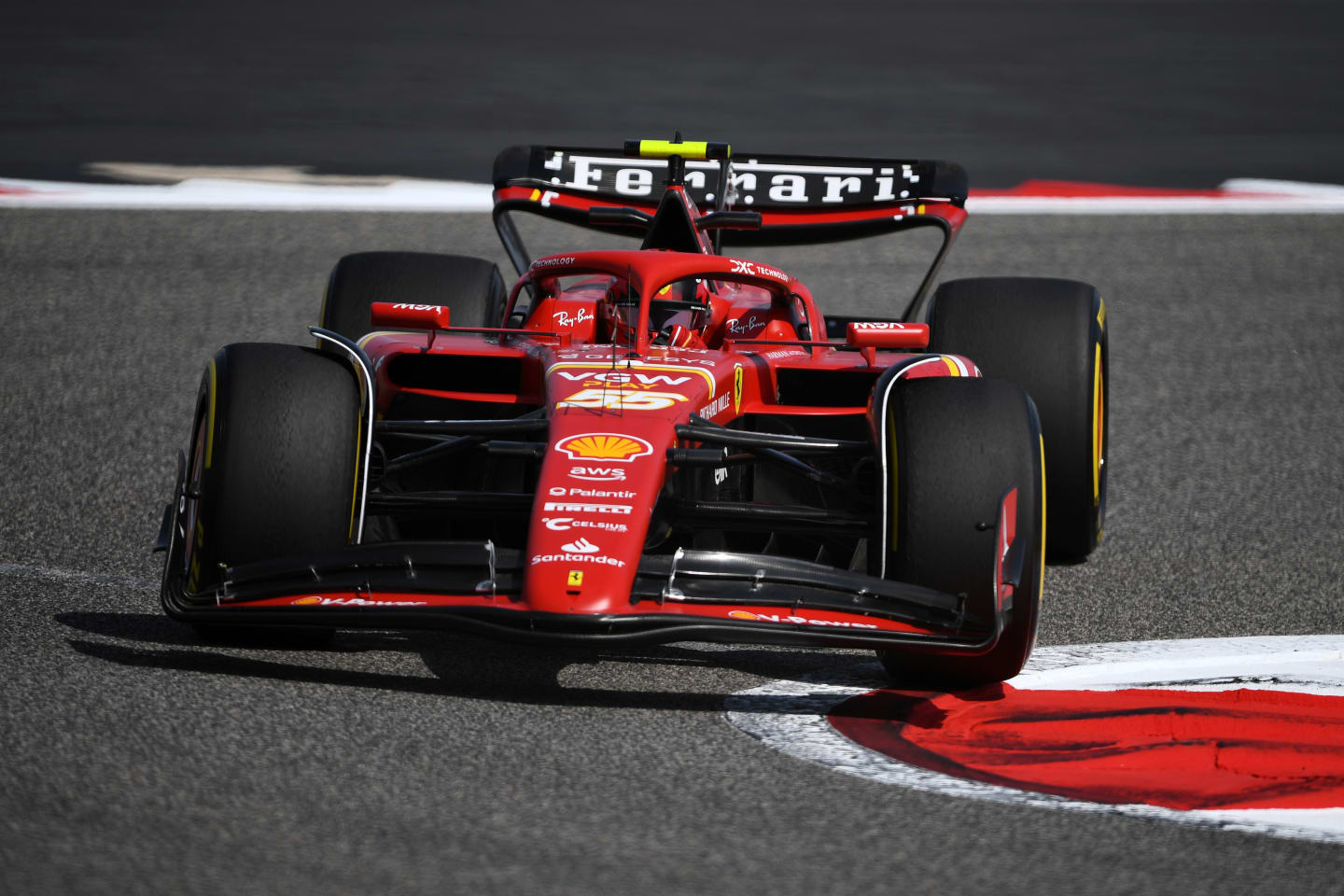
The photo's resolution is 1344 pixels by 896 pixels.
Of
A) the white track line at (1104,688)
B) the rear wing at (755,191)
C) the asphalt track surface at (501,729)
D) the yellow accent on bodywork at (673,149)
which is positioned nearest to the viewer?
the asphalt track surface at (501,729)

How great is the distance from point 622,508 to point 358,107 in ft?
40.8

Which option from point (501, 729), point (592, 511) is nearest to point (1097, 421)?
point (592, 511)

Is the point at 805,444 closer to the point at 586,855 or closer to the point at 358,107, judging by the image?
the point at 586,855

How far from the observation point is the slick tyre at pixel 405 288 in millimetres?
6918

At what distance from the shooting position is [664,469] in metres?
4.84

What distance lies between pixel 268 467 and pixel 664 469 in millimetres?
987

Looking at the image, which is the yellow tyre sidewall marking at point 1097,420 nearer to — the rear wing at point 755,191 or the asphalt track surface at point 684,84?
the rear wing at point 755,191

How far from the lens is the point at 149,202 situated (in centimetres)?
1269

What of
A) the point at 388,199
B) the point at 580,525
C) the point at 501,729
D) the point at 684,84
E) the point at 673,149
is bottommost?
the point at 501,729

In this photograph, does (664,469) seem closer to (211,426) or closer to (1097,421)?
(211,426)

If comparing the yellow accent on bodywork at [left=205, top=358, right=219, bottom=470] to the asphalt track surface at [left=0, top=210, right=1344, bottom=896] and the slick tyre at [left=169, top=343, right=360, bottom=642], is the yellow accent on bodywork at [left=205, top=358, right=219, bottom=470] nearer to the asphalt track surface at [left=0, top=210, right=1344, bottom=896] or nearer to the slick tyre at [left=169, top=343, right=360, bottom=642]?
the slick tyre at [left=169, top=343, right=360, bottom=642]

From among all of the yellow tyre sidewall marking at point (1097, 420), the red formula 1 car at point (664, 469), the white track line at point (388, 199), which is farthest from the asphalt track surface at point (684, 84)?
the red formula 1 car at point (664, 469)

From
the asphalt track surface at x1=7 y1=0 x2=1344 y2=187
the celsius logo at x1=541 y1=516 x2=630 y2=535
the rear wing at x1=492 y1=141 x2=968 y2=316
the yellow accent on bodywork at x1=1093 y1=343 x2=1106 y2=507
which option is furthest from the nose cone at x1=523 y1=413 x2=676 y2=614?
the asphalt track surface at x1=7 y1=0 x2=1344 y2=187

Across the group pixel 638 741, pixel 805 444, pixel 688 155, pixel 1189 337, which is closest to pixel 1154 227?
pixel 1189 337
